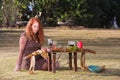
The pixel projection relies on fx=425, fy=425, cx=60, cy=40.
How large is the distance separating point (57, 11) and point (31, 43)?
43.3 meters

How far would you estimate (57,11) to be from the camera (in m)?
53.1

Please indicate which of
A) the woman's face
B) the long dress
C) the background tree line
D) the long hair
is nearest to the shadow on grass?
the long dress

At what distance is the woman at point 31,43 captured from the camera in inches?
384

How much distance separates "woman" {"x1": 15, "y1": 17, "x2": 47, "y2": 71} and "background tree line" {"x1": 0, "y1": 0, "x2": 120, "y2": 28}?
3943cm

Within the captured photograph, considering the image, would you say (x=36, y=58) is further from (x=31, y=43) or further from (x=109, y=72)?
(x=109, y=72)

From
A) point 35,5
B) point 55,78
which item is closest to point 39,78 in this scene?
point 55,78

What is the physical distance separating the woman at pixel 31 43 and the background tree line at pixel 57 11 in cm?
3943

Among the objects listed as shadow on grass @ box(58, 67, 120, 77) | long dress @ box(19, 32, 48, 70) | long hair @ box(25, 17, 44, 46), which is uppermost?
long hair @ box(25, 17, 44, 46)

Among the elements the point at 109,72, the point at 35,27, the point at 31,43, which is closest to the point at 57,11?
the point at 31,43

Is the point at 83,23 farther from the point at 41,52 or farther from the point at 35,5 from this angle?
the point at 41,52

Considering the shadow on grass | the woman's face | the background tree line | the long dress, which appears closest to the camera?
the shadow on grass

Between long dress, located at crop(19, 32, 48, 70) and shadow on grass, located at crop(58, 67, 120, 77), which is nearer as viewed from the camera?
shadow on grass, located at crop(58, 67, 120, 77)

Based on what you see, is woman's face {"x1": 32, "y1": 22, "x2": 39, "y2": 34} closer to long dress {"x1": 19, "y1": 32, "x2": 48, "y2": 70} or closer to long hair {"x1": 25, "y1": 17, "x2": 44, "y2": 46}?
long hair {"x1": 25, "y1": 17, "x2": 44, "y2": 46}

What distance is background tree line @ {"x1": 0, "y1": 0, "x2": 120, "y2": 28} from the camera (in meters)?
50.9
